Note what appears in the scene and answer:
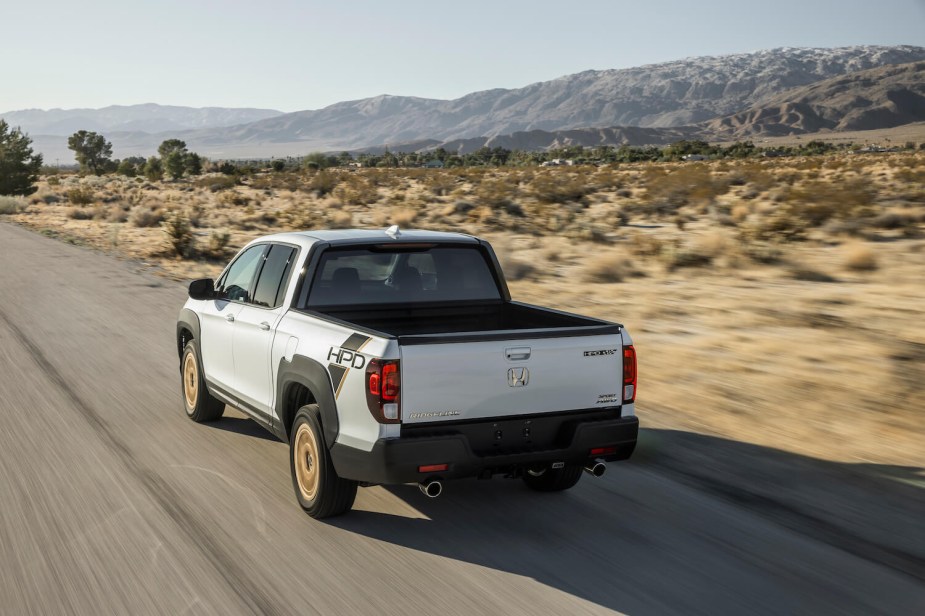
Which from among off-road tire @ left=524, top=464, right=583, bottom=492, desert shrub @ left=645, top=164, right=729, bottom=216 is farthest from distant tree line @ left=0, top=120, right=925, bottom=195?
off-road tire @ left=524, top=464, right=583, bottom=492

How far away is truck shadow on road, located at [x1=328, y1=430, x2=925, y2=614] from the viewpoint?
4523mm

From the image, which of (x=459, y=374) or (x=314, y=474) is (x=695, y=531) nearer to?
(x=459, y=374)

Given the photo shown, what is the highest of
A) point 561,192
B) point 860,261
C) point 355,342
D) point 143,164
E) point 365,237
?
point 365,237

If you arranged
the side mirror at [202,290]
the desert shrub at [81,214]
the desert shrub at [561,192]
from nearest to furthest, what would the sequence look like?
1. the side mirror at [202,290]
2. the desert shrub at [561,192]
3. the desert shrub at [81,214]

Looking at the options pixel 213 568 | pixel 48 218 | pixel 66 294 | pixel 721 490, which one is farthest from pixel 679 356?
pixel 48 218

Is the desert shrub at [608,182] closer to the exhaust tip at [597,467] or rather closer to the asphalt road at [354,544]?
the asphalt road at [354,544]

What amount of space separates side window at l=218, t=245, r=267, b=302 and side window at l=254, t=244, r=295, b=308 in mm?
157

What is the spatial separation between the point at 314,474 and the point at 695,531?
7.38ft

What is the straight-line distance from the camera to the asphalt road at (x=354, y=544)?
4.37 m

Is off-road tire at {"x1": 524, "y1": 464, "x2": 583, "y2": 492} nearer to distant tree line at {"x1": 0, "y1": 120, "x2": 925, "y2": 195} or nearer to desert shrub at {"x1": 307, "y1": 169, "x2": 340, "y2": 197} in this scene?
desert shrub at {"x1": 307, "y1": 169, "x2": 340, "y2": 197}

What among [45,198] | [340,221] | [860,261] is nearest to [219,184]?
[45,198]

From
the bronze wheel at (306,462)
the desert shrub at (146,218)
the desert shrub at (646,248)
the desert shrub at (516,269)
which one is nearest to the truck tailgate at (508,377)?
the bronze wheel at (306,462)

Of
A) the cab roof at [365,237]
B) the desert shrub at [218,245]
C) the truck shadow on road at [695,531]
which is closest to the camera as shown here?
the truck shadow on road at [695,531]

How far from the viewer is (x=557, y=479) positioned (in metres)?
6.05
